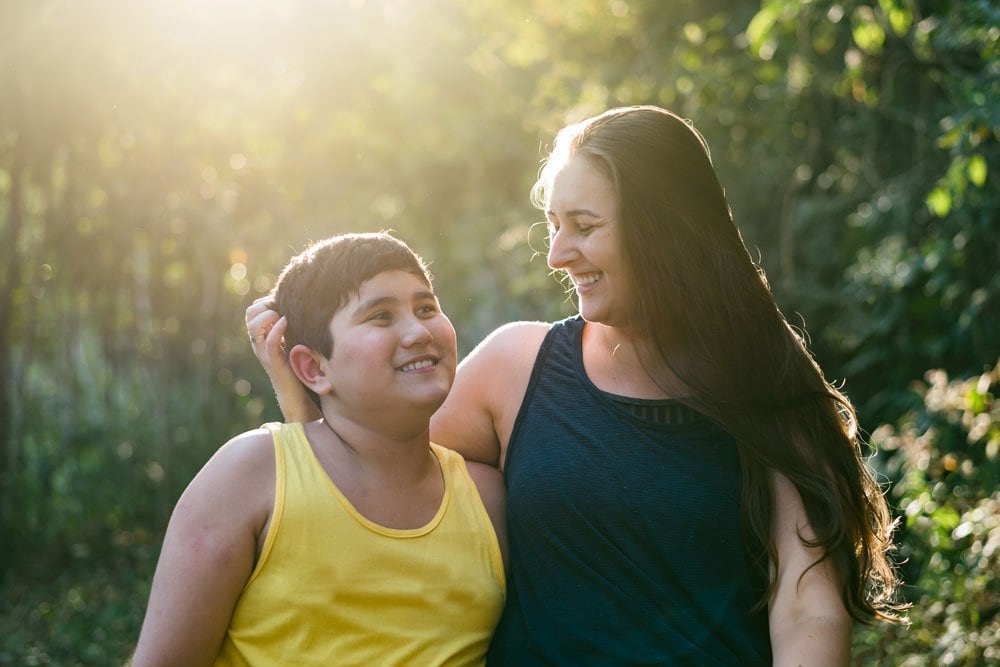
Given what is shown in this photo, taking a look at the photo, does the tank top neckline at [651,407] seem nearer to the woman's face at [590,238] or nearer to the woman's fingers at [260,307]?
the woman's face at [590,238]

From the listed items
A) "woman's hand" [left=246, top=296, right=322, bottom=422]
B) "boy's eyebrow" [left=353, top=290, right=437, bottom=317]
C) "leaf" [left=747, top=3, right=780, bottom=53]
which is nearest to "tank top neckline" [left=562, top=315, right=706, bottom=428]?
"boy's eyebrow" [left=353, top=290, right=437, bottom=317]

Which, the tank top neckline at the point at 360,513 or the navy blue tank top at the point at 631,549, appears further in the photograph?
the navy blue tank top at the point at 631,549

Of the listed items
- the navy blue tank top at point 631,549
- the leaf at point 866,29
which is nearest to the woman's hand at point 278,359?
the navy blue tank top at point 631,549

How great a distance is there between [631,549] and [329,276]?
91cm

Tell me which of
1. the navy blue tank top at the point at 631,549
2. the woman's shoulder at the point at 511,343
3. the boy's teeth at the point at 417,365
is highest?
the boy's teeth at the point at 417,365

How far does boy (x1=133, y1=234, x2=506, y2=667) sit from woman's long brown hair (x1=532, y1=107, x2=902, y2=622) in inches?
21.1

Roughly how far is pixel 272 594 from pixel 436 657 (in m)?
0.38

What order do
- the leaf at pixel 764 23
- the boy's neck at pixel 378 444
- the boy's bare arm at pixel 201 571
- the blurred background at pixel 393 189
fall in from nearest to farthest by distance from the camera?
the boy's bare arm at pixel 201 571, the boy's neck at pixel 378 444, the leaf at pixel 764 23, the blurred background at pixel 393 189

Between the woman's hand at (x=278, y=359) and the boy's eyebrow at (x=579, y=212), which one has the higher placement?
the boy's eyebrow at (x=579, y=212)

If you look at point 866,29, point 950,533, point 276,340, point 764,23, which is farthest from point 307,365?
point 866,29

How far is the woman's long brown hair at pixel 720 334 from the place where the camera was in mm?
2615

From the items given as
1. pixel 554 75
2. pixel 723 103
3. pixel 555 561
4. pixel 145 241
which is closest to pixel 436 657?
pixel 555 561

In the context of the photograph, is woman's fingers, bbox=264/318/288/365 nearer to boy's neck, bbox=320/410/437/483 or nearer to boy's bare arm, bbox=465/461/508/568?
boy's neck, bbox=320/410/437/483

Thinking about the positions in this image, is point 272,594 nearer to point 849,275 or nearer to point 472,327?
point 849,275
